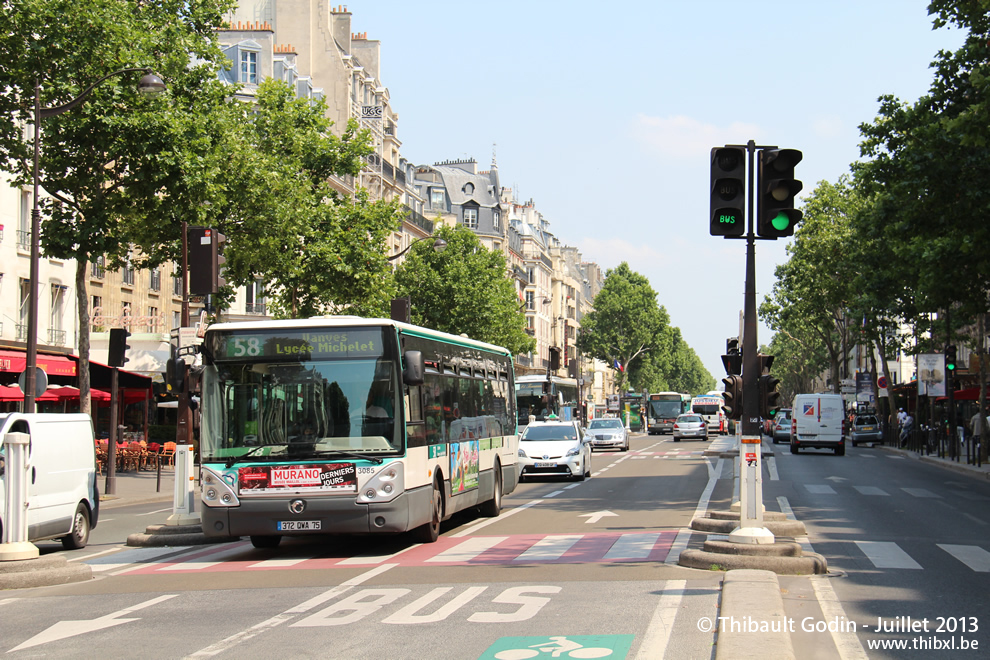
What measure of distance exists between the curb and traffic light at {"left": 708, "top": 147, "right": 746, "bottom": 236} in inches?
136

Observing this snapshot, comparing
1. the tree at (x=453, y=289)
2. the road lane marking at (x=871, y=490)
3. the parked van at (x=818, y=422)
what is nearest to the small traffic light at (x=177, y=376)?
the road lane marking at (x=871, y=490)

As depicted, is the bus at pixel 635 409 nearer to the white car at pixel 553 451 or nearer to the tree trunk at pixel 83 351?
the white car at pixel 553 451

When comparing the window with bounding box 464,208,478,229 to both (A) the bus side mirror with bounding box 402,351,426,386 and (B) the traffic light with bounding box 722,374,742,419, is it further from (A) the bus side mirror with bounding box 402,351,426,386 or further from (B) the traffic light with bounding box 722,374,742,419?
(B) the traffic light with bounding box 722,374,742,419

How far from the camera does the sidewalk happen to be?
26438mm

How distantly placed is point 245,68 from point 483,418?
159 feet

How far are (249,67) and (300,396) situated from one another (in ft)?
173

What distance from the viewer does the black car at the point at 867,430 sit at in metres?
66.9

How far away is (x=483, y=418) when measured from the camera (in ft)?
63.0

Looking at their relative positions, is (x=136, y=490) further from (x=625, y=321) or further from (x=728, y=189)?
(x=625, y=321)

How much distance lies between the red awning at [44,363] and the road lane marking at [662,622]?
26682 mm

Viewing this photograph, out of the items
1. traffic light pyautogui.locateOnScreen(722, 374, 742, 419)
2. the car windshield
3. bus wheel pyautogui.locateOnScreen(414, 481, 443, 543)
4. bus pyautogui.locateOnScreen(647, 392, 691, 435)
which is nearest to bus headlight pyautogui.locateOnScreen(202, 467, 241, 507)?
bus wheel pyautogui.locateOnScreen(414, 481, 443, 543)

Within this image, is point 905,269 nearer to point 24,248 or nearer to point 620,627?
point 620,627

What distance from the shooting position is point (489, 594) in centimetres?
1055

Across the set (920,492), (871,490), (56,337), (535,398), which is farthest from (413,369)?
(535,398)
